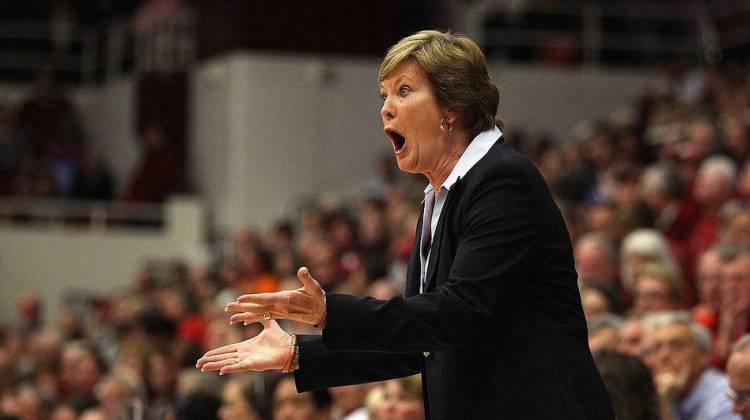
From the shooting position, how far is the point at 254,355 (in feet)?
8.24

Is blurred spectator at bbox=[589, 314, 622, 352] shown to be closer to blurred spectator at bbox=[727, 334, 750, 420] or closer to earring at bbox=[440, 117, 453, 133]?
blurred spectator at bbox=[727, 334, 750, 420]

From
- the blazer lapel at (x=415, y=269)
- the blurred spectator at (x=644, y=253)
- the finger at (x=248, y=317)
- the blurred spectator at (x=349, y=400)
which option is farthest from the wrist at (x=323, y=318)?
the blurred spectator at (x=644, y=253)

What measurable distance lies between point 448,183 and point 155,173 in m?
11.0

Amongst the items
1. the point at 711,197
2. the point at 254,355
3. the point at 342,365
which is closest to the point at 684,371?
the point at 342,365

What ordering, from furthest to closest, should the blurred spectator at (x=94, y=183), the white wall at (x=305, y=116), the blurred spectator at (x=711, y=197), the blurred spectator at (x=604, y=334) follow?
the blurred spectator at (x=94, y=183), the white wall at (x=305, y=116), the blurred spectator at (x=711, y=197), the blurred spectator at (x=604, y=334)

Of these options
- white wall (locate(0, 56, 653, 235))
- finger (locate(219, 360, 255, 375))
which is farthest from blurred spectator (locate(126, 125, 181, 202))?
finger (locate(219, 360, 255, 375))

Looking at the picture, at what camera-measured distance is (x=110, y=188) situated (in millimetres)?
13828

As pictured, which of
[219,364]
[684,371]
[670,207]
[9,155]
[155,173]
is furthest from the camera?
[9,155]

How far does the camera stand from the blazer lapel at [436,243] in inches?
101

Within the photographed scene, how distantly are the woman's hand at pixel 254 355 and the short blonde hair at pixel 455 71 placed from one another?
0.55 m

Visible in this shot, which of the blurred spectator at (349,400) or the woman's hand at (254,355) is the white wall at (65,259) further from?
the woman's hand at (254,355)

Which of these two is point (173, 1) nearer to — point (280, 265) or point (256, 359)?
point (280, 265)

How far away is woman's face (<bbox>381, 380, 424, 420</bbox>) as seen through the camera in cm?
445

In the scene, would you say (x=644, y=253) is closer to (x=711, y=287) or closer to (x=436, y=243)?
(x=711, y=287)
